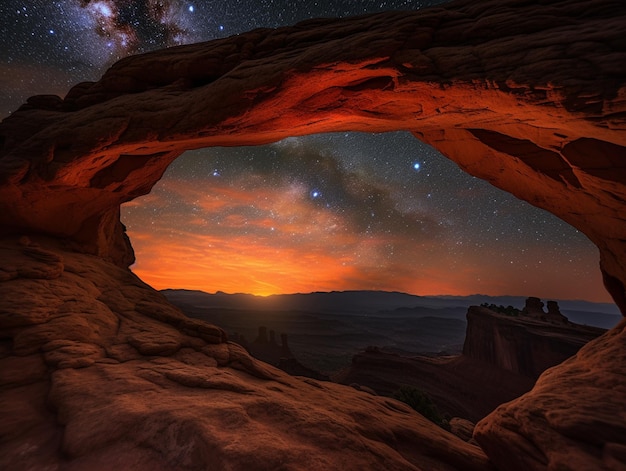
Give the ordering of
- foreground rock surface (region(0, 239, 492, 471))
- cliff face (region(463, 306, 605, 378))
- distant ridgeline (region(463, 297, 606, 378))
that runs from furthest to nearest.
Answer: distant ridgeline (region(463, 297, 606, 378)) → cliff face (region(463, 306, 605, 378)) → foreground rock surface (region(0, 239, 492, 471))

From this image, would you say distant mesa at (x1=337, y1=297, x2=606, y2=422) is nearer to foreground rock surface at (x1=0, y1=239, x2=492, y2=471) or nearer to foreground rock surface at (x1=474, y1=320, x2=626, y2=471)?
foreground rock surface at (x1=0, y1=239, x2=492, y2=471)

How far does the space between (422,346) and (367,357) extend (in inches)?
3462

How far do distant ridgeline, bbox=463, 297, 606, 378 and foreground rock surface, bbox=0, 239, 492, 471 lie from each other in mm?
43416

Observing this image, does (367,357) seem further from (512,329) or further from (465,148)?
(465,148)

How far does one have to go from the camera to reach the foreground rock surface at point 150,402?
412 cm

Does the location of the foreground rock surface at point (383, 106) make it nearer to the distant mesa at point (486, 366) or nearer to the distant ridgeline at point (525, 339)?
the distant mesa at point (486, 366)

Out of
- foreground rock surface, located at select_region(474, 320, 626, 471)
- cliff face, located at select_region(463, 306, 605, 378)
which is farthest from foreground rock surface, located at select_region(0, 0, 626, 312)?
cliff face, located at select_region(463, 306, 605, 378)

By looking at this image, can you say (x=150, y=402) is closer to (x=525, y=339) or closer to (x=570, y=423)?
(x=570, y=423)

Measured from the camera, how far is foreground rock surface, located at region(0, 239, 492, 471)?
162 inches

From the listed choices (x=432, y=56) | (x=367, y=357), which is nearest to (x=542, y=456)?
(x=432, y=56)

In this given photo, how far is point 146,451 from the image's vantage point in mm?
4055

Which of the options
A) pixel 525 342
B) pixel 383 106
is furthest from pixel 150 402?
pixel 525 342

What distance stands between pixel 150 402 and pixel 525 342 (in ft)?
172

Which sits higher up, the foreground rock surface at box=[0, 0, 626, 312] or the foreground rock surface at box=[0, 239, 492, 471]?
the foreground rock surface at box=[0, 0, 626, 312]
